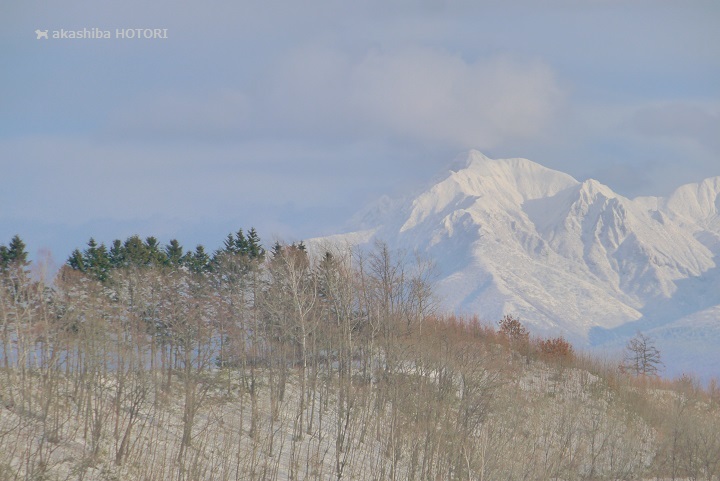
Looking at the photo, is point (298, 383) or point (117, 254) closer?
point (298, 383)

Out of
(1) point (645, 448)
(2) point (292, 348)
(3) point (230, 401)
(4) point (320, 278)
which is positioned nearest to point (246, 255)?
(4) point (320, 278)

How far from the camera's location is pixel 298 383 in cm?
7456

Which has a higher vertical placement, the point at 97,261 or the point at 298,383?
the point at 97,261

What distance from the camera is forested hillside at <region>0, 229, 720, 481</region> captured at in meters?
51.6

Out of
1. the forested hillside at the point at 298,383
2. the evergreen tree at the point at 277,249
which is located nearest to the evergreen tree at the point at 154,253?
the forested hillside at the point at 298,383

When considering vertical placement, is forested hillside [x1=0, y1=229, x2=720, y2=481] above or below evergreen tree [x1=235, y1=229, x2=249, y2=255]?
below

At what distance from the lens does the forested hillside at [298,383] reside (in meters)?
51.6

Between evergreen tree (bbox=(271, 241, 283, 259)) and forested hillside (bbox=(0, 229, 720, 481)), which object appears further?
evergreen tree (bbox=(271, 241, 283, 259))

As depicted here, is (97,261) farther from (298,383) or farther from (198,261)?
(298,383)

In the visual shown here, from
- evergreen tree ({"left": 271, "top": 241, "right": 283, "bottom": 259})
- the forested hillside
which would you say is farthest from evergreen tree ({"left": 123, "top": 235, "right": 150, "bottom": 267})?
evergreen tree ({"left": 271, "top": 241, "right": 283, "bottom": 259})

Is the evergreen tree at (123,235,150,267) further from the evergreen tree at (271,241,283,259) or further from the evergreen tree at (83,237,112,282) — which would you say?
the evergreen tree at (271,241,283,259)

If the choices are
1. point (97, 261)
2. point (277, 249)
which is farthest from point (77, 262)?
point (277, 249)

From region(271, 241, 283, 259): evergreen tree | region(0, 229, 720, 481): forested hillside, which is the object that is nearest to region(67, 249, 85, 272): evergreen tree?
region(0, 229, 720, 481): forested hillside

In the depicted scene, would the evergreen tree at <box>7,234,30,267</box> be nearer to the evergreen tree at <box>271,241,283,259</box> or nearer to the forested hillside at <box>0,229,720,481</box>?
the forested hillside at <box>0,229,720,481</box>
